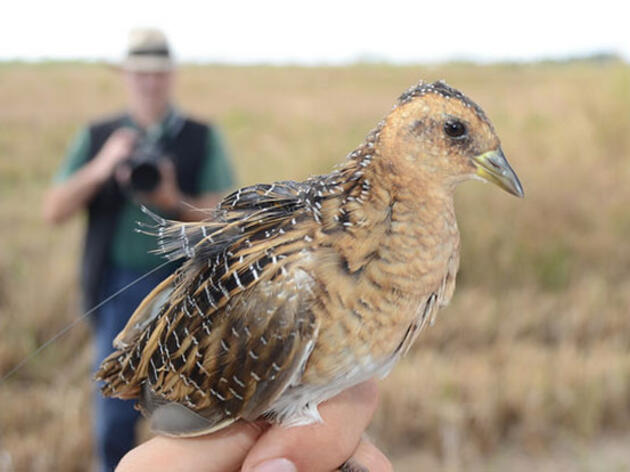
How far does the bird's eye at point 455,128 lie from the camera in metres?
1.27

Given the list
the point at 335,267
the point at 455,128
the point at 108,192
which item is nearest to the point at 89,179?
the point at 108,192

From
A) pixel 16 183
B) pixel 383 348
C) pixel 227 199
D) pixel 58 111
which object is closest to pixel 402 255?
pixel 383 348

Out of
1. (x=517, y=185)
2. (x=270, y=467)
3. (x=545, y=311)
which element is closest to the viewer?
(x=517, y=185)

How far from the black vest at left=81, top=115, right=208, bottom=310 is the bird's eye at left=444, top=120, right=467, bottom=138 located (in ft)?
9.77

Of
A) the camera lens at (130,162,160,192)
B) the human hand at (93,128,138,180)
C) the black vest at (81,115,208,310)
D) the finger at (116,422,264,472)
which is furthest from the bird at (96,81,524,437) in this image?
the black vest at (81,115,208,310)

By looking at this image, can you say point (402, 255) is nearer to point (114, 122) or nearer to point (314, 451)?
point (314, 451)

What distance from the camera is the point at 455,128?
1277 millimetres

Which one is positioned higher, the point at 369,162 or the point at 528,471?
the point at 369,162

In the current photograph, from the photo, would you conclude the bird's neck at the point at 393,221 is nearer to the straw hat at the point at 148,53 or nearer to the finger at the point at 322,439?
the finger at the point at 322,439

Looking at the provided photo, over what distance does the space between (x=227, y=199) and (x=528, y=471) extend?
352cm

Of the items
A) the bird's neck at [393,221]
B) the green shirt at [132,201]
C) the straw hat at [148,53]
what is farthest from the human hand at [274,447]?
the straw hat at [148,53]

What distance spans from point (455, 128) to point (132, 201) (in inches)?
121

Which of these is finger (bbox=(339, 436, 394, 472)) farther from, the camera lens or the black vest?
the black vest

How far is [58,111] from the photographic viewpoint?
1752 cm
